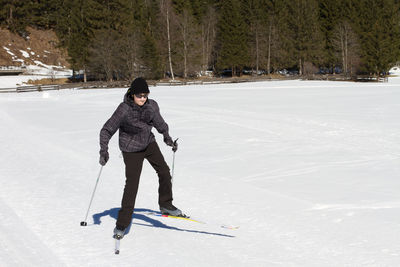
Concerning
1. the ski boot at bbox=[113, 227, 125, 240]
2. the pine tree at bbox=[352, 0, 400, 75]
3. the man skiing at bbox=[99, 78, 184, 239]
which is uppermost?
the pine tree at bbox=[352, 0, 400, 75]

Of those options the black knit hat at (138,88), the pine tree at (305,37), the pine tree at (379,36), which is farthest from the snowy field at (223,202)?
the pine tree at (305,37)

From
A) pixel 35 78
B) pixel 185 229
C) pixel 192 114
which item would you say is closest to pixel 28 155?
pixel 185 229

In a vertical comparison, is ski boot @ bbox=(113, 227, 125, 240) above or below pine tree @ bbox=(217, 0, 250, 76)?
below

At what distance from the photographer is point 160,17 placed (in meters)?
71.2

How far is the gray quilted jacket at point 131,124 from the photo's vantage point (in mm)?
5164

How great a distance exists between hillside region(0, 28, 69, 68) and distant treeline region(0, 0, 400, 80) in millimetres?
1907

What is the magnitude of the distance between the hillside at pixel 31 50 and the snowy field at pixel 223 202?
6443 centimetres

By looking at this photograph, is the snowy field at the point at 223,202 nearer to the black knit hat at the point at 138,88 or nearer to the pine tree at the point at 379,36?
the black knit hat at the point at 138,88

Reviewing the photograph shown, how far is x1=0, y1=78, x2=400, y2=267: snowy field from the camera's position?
5.12 meters

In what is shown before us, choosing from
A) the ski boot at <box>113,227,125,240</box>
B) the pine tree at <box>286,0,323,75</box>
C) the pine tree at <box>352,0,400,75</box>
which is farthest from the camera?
the pine tree at <box>286,0,323,75</box>

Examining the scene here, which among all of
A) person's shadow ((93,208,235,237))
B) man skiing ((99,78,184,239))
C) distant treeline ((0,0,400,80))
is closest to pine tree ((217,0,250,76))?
distant treeline ((0,0,400,80))

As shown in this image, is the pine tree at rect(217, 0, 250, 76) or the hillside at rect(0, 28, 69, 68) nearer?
the pine tree at rect(217, 0, 250, 76)

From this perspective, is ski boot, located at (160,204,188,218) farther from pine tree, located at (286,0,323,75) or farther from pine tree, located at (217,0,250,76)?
pine tree, located at (286,0,323,75)

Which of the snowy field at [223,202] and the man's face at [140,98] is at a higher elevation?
the man's face at [140,98]
